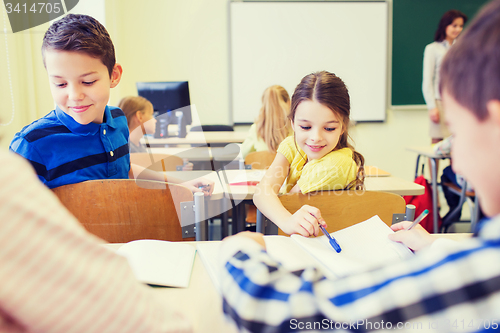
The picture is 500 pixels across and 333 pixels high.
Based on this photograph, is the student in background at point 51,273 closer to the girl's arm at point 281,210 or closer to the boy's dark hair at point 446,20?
the girl's arm at point 281,210

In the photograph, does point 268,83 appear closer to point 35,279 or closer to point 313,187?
point 313,187

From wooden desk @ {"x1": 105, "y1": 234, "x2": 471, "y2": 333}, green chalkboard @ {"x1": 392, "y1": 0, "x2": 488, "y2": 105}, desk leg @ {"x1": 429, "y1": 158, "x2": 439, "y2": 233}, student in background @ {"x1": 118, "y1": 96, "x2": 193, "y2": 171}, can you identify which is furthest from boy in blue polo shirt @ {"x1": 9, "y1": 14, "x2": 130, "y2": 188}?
green chalkboard @ {"x1": 392, "y1": 0, "x2": 488, "y2": 105}

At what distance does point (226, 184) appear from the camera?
5.21ft

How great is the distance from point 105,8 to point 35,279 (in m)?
3.79

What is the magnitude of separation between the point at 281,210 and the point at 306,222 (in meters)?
0.18

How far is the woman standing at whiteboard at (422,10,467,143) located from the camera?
3.39m

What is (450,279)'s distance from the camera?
32 cm

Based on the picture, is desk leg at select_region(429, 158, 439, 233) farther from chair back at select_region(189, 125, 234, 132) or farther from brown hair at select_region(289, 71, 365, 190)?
chair back at select_region(189, 125, 234, 132)

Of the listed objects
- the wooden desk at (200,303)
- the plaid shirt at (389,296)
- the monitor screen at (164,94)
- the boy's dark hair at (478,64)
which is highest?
the monitor screen at (164,94)

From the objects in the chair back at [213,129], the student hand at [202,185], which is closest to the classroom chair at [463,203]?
the student hand at [202,185]

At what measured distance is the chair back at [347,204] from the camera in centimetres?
110

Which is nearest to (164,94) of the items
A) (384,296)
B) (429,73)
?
(429,73)

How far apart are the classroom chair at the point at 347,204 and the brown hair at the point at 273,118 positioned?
52.4 inches

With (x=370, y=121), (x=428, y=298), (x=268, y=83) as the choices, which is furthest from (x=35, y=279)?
(x=370, y=121)
